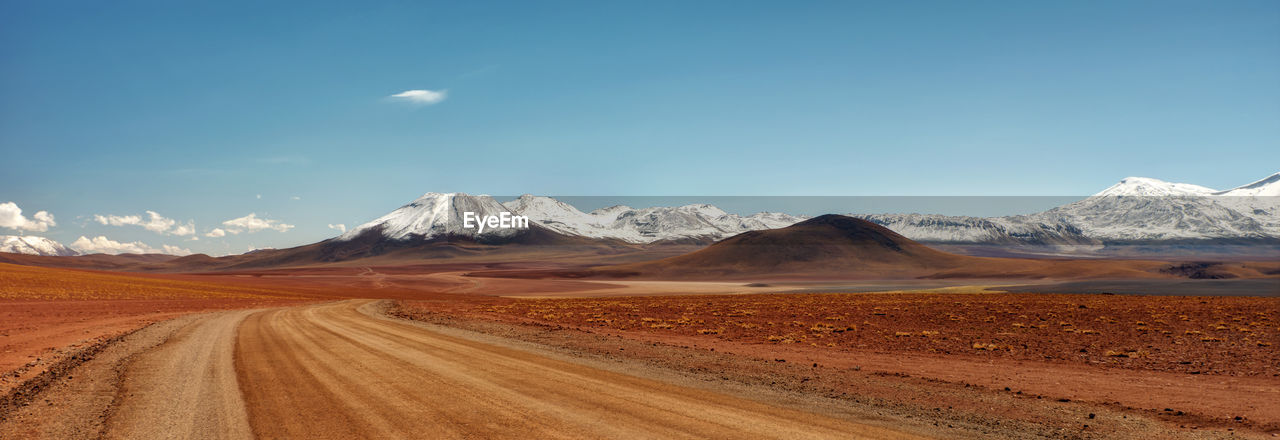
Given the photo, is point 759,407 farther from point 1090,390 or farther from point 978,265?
point 978,265

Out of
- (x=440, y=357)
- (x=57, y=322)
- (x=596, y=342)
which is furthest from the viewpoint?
(x=57, y=322)

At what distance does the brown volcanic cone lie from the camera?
16288 cm

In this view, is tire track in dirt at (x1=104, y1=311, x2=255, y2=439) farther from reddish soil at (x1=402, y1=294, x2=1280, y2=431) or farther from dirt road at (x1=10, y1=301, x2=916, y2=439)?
reddish soil at (x1=402, y1=294, x2=1280, y2=431)

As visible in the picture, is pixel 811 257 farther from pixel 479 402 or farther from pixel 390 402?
pixel 390 402

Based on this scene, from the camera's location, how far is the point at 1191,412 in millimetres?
11445

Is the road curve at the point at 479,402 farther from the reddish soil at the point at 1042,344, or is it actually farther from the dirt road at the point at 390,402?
the reddish soil at the point at 1042,344

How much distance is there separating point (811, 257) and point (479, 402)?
172 metres

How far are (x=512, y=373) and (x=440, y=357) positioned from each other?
3.49m

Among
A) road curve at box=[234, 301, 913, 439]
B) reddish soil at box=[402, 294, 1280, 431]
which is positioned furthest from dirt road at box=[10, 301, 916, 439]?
reddish soil at box=[402, 294, 1280, 431]

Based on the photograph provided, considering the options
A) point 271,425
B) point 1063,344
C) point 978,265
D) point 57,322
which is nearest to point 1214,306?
point 1063,344

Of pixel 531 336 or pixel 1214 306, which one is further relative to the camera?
pixel 1214 306

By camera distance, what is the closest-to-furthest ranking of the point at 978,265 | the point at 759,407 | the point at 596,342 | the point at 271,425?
the point at 271,425 → the point at 759,407 → the point at 596,342 → the point at 978,265

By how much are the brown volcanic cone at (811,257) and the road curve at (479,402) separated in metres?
146

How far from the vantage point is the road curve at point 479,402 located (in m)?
9.53
